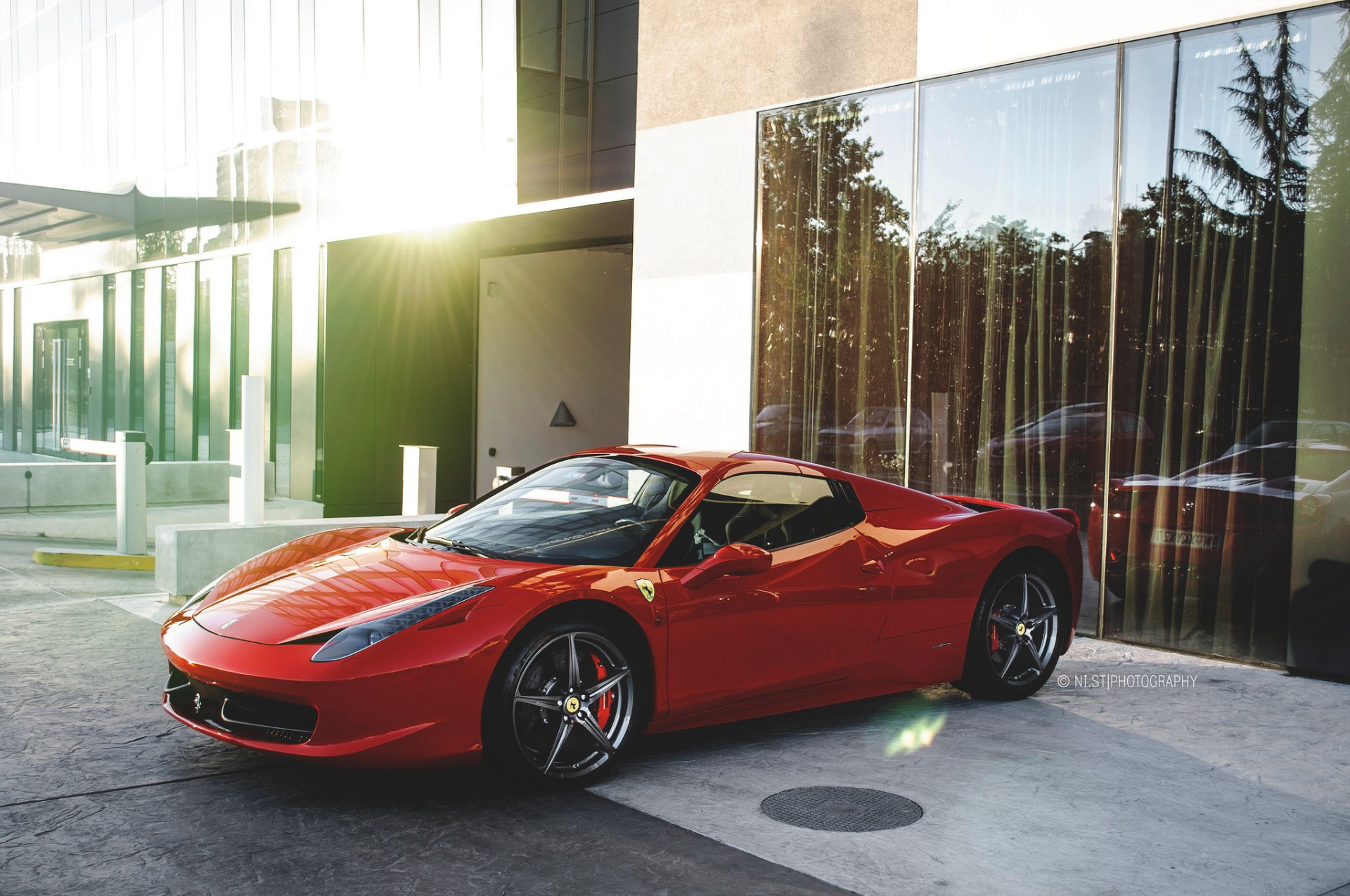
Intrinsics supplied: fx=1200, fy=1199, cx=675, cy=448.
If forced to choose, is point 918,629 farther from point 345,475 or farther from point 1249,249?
point 345,475

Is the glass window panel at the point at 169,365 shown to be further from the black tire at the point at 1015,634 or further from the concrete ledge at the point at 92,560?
the black tire at the point at 1015,634

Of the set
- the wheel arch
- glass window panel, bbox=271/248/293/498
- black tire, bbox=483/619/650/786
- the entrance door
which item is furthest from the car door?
the entrance door

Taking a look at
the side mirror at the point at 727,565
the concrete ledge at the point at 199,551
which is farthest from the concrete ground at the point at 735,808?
the concrete ledge at the point at 199,551

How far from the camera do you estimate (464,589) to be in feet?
14.4

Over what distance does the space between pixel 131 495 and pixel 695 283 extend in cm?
597

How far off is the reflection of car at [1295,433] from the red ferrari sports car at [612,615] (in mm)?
1510

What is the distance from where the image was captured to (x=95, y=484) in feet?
54.5

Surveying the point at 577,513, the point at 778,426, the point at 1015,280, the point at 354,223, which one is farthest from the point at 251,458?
the point at 354,223

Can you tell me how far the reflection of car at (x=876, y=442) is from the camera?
8.89 m

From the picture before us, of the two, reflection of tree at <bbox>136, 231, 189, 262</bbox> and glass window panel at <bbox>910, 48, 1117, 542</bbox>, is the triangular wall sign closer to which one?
reflection of tree at <bbox>136, 231, 189, 262</bbox>

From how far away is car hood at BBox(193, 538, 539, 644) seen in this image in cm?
434

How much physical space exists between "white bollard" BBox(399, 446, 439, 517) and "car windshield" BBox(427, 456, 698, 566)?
24.5ft

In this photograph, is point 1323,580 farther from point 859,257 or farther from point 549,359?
point 549,359

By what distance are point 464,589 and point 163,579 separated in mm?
5670
